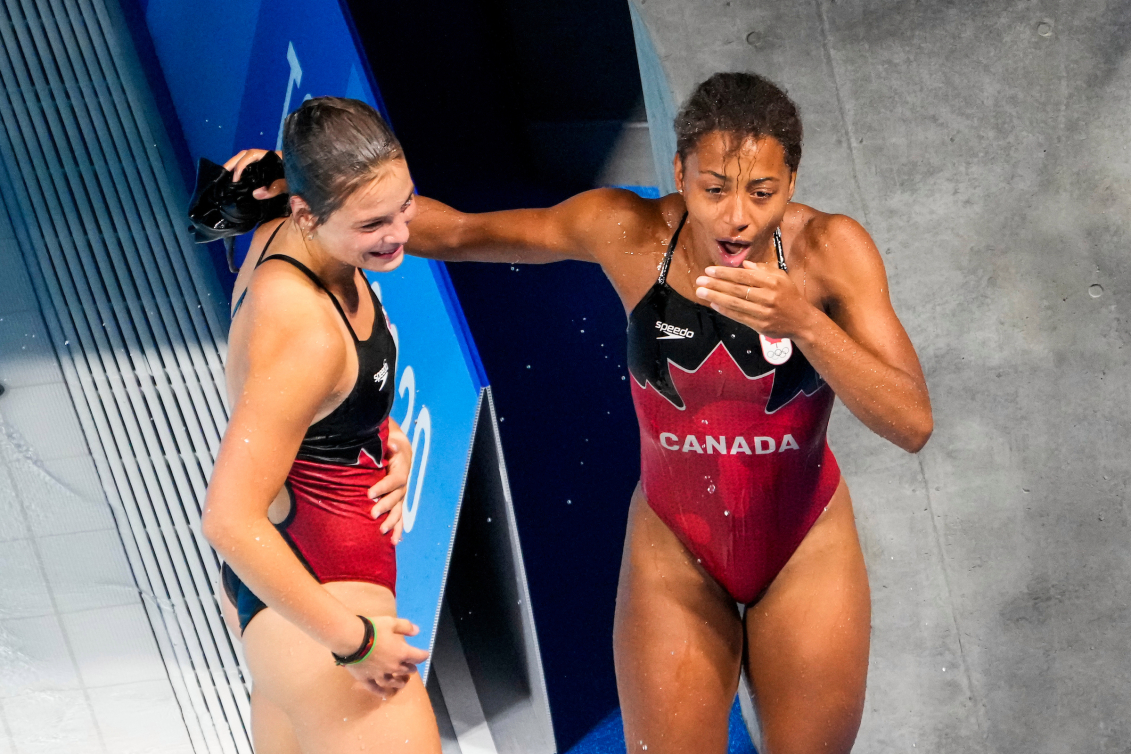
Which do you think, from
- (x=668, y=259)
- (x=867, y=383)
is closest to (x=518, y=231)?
(x=668, y=259)

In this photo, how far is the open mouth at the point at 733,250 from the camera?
2336 millimetres

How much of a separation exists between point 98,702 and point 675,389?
295cm

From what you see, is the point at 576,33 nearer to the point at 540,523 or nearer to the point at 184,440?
the point at 540,523

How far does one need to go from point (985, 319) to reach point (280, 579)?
2.59m

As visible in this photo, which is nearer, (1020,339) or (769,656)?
(769,656)

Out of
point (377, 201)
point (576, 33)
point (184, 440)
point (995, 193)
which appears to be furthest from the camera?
point (184, 440)

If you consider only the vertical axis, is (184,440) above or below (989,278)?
below

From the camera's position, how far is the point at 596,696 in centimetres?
445

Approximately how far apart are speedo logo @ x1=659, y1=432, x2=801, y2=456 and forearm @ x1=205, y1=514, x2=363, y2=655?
0.90 meters

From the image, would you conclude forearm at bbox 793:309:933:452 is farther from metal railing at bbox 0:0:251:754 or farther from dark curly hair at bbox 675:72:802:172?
metal railing at bbox 0:0:251:754

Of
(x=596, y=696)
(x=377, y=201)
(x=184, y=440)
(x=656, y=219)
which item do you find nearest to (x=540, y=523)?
(x=596, y=696)

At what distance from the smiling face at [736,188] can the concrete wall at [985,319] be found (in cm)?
123

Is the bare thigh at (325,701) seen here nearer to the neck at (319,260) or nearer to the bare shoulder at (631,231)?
the neck at (319,260)

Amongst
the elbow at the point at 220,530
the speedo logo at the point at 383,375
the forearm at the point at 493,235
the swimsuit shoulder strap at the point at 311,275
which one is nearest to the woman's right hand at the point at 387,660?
the elbow at the point at 220,530
